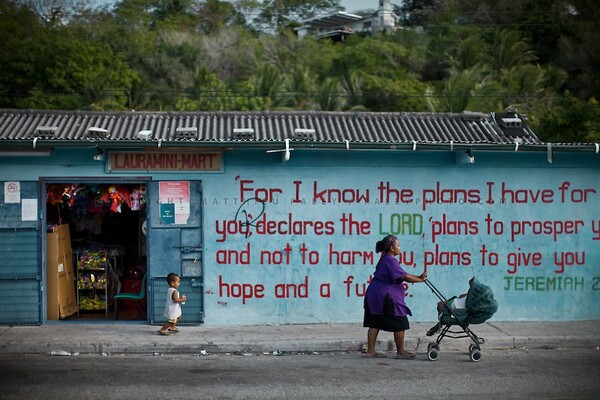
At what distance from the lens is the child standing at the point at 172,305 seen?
13078 millimetres

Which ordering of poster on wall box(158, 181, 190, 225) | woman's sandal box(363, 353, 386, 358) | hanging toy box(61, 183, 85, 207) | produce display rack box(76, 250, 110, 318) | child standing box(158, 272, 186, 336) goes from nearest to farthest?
woman's sandal box(363, 353, 386, 358), child standing box(158, 272, 186, 336), poster on wall box(158, 181, 190, 225), hanging toy box(61, 183, 85, 207), produce display rack box(76, 250, 110, 318)

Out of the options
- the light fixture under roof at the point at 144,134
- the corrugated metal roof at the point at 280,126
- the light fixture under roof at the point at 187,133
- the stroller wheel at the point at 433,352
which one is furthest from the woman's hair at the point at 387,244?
the light fixture under roof at the point at 144,134

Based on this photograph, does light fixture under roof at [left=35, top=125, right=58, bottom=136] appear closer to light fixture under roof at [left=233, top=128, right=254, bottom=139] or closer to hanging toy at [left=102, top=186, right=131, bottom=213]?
hanging toy at [left=102, top=186, right=131, bottom=213]

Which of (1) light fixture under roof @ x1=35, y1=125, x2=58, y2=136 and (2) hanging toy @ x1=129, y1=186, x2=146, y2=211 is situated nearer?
(1) light fixture under roof @ x1=35, y1=125, x2=58, y2=136

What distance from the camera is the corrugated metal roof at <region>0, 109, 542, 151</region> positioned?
14344 millimetres

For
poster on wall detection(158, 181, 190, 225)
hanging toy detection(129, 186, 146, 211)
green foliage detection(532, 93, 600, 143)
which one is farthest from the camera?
green foliage detection(532, 93, 600, 143)

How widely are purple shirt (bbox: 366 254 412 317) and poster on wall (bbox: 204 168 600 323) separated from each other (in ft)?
7.87

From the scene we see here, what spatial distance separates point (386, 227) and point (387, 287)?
8.56 ft

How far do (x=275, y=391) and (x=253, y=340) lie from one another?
112 inches

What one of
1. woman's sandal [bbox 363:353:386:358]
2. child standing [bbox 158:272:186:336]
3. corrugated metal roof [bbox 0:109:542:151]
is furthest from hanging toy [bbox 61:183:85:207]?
woman's sandal [bbox 363:353:386:358]

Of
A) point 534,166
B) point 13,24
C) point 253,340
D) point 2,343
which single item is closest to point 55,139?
point 2,343

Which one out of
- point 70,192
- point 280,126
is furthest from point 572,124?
point 70,192

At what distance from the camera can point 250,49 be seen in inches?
1735

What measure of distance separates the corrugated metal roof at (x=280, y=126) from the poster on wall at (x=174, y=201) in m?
0.76
